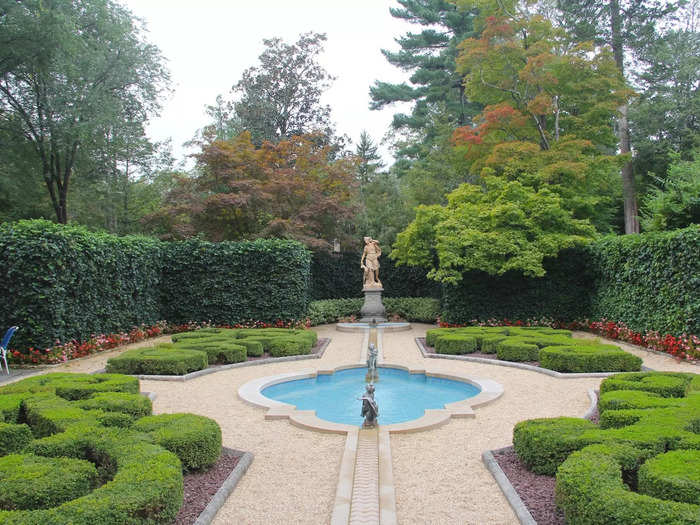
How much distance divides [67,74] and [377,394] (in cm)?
1786

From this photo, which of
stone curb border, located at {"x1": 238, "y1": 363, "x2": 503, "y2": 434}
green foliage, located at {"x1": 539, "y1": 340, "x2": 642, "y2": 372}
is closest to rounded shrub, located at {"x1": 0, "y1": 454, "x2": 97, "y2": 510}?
stone curb border, located at {"x1": 238, "y1": 363, "x2": 503, "y2": 434}

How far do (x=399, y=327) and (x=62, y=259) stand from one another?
11.0m

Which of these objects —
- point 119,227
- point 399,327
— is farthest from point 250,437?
point 119,227

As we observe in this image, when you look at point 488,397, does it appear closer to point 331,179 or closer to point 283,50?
point 331,179

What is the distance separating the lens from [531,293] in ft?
54.9

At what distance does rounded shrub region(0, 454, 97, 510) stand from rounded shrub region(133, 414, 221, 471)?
2.34 ft

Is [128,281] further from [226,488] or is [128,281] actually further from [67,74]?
[226,488]

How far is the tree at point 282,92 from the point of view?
2938cm

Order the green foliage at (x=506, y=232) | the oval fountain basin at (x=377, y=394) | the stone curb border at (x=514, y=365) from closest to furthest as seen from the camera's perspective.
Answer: the oval fountain basin at (x=377, y=394) < the stone curb border at (x=514, y=365) < the green foliage at (x=506, y=232)

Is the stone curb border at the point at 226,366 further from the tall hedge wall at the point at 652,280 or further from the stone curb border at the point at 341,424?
the tall hedge wall at the point at 652,280

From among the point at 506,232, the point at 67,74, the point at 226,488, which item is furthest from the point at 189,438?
the point at 67,74

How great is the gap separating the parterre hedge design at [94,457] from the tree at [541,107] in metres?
14.9

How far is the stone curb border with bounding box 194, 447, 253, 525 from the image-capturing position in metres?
3.85

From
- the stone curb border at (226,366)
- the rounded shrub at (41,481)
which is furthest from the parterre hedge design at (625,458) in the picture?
the stone curb border at (226,366)
